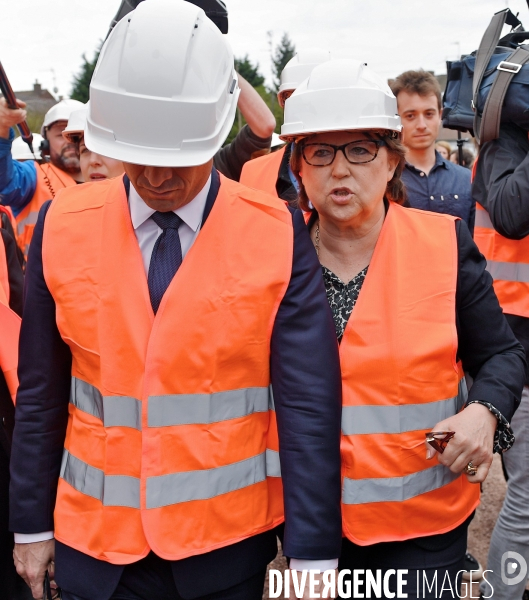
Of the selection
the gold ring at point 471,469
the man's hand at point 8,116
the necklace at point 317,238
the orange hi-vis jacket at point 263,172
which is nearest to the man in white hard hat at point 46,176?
the man's hand at point 8,116

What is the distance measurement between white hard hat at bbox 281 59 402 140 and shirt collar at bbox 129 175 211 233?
521mm

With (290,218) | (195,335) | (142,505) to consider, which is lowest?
(142,505)

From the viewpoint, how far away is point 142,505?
1941mm

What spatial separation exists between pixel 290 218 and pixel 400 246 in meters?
0.43

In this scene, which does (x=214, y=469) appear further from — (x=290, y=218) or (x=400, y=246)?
(x=400, y=246)

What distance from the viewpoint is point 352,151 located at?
241 cm

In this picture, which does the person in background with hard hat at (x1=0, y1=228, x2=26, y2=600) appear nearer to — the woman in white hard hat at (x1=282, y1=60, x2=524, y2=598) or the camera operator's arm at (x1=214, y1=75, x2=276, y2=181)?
the woman in white hard hat at (x1=282, y1=60, x2=524, y2=598)

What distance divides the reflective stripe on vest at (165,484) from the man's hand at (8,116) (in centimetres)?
239

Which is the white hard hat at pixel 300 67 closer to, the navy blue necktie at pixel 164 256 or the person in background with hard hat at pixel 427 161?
the person in background with hard hat at pixel 427 161

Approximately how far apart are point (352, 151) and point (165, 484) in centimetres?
123

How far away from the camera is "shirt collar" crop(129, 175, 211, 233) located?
6.62 feet

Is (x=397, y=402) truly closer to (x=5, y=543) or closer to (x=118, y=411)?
(x=118, y=411)

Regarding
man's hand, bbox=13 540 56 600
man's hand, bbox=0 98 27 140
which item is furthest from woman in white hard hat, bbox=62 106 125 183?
man's hand, bbox=13 540 56 600

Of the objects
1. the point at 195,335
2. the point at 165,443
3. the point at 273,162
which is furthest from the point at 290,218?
the point at 273,162
